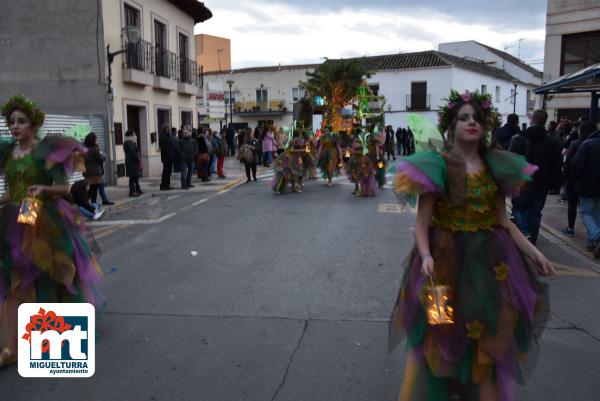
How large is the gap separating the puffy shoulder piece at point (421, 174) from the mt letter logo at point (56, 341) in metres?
2.50

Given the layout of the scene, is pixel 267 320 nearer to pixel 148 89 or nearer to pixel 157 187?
pixel 157 187

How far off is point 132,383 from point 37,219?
4.45 ft

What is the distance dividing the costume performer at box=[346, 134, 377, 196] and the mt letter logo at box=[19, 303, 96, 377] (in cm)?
933

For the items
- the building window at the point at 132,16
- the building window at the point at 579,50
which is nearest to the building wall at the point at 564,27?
the building window at the point at 579,50

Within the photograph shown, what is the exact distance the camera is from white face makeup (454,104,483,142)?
9.91ft

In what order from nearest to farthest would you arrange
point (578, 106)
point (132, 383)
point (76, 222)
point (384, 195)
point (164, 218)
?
point (132, 383), point (76, 222), point (164, 218), point (384, 195), point (578, 106)

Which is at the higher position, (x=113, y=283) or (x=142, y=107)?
(x=142, y=107)

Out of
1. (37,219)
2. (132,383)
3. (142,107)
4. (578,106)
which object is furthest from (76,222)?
(578,106)

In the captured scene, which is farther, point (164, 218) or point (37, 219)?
point (164, 218)

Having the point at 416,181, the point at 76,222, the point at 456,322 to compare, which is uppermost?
the point at 416,181

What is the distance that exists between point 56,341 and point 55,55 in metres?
14.1

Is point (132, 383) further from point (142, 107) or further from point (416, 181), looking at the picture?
point (142, 107)

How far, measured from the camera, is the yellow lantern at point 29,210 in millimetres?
3895

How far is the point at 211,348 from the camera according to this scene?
165 inches
